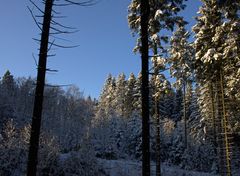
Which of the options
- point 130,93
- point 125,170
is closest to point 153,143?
point 125,170

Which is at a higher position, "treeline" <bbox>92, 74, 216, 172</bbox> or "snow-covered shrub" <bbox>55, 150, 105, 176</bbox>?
"treeline" <bbox>92, 74, 216, 172</bbox>

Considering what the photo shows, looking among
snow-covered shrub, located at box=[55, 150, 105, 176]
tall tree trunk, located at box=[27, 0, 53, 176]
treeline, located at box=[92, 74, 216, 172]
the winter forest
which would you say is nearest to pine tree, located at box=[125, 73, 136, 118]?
the winter forest

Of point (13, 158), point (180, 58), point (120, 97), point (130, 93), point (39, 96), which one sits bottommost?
→ point (13, 158)

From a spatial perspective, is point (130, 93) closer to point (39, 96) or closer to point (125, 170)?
point (125, 170)

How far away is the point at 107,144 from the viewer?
161 ft

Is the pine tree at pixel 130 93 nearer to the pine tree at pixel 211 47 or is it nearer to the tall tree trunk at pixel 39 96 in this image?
the pine tree at pixel 211 47

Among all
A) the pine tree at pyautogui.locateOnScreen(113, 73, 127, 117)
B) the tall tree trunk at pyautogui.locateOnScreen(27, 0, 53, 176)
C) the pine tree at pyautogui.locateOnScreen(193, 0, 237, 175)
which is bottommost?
the tall tree trunk at pyautogui.locateOnScreen(27, 0, 53, 176)

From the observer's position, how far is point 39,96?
35.3ft

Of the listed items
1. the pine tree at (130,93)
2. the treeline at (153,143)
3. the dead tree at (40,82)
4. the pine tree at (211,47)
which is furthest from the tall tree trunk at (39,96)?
the pine tree at (130,93)

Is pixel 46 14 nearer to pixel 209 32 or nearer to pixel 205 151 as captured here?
pixel 209 32

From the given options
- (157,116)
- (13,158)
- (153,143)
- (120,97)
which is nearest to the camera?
(157,116)

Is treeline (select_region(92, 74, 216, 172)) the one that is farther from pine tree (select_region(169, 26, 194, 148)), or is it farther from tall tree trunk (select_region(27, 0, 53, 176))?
tall tree trunk (select_region(27, 0, 53, 176))

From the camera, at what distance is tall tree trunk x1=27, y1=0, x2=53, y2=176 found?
10284 mm

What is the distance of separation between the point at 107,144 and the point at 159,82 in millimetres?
27589
